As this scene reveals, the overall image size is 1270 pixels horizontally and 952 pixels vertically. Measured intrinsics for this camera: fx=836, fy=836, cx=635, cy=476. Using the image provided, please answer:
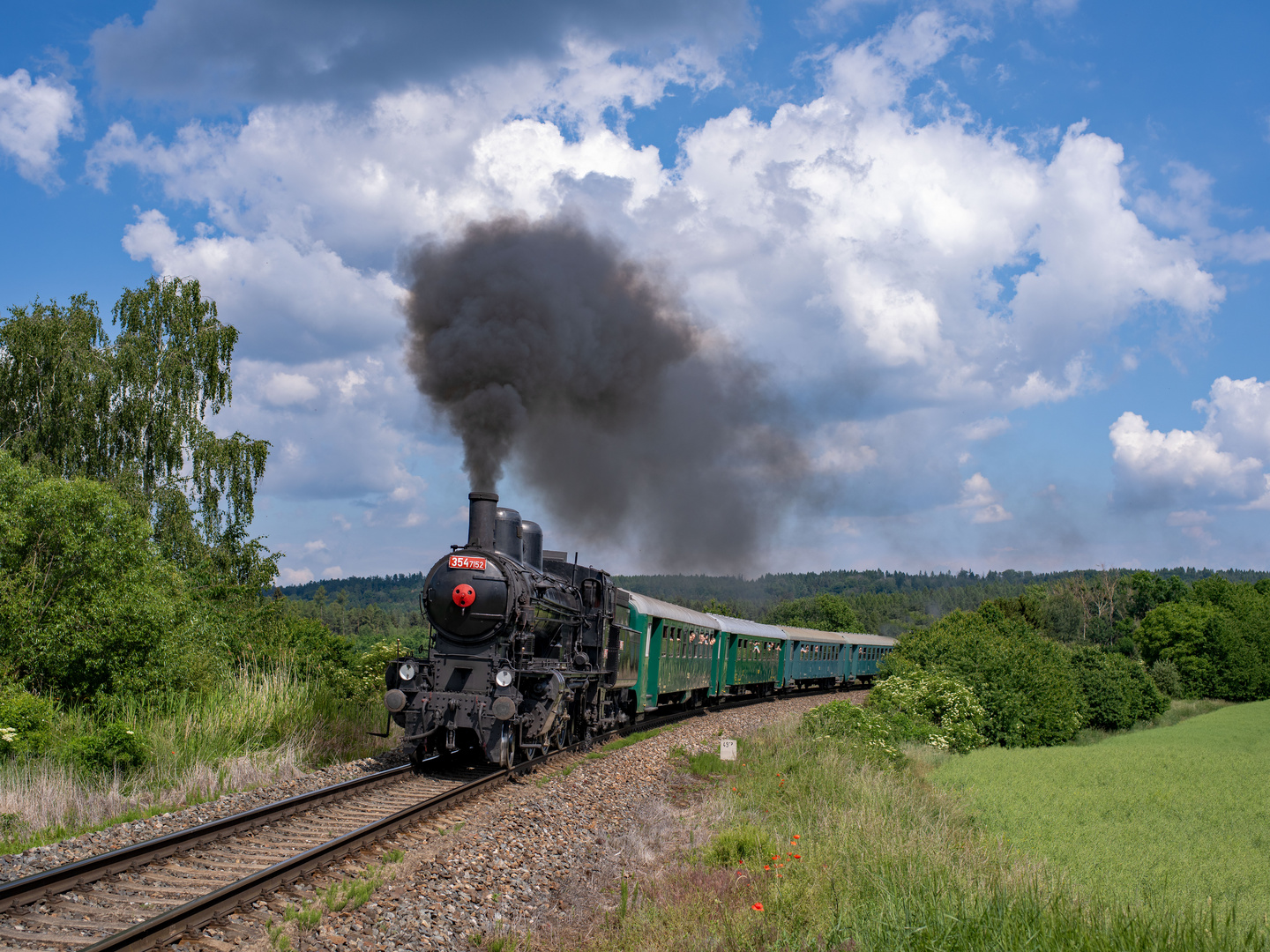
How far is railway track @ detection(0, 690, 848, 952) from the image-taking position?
490 centimetres

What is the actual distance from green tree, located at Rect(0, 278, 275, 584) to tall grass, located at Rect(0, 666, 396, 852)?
882 cm

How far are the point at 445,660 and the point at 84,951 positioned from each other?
634 cm

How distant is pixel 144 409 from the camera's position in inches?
841

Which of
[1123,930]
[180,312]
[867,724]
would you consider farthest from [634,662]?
[180,312]

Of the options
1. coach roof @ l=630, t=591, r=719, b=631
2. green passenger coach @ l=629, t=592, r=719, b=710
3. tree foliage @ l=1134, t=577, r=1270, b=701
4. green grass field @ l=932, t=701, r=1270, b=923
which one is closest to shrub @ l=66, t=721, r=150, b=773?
green passenger coach @ l=629, t=592, r=719, b=710

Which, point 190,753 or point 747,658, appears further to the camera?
point 747,658

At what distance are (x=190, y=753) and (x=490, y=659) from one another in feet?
12.5

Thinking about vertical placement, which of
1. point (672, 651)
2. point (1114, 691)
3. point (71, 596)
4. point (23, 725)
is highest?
point (71, 596)

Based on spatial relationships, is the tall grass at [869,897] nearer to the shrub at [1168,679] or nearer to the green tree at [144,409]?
the green tree at [144,409]

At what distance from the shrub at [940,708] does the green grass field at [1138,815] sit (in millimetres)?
714

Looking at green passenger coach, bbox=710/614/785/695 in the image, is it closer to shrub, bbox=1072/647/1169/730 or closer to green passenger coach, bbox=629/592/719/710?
green passenger coach, bbox=629/592/719/710

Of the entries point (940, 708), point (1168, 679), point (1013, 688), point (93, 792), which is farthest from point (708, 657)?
point (1168, 679)

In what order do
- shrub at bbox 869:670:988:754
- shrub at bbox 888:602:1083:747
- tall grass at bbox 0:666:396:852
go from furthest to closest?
shrub at bbox 888:602:1083:747 → shrub at bbox 869:670:988:754 → tall grass at bbox 0:666:396:852

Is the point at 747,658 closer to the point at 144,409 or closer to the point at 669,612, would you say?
the point at 669,612
